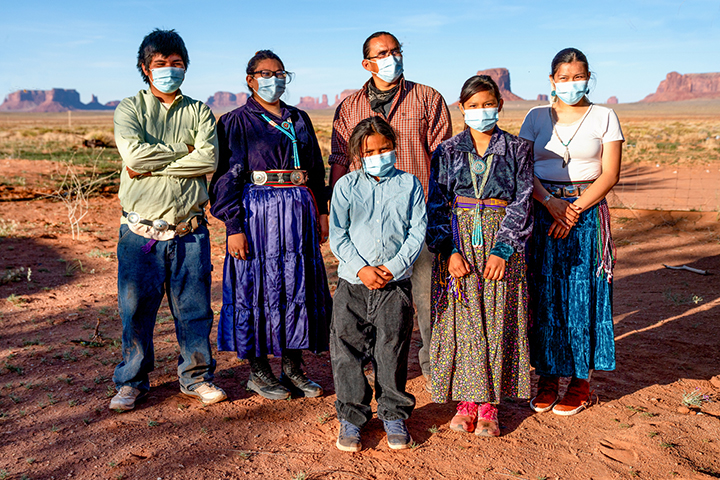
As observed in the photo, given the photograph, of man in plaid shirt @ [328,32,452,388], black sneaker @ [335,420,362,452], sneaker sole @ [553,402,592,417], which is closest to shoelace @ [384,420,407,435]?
black sneaker @ [335,420,362,452]

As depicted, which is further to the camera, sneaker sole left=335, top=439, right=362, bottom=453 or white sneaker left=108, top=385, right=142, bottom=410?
white sneaker left=108, top=385, right=142, bottom=410

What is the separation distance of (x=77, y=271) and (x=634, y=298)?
626cm

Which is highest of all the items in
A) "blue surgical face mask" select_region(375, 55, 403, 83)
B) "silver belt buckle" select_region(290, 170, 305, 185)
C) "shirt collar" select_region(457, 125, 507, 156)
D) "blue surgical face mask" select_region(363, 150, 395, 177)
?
"blue surgical face mask" select_region(375, 55, 403, 83)

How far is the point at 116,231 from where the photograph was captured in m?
9.16

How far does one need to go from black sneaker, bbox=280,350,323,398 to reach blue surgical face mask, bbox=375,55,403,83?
179cm

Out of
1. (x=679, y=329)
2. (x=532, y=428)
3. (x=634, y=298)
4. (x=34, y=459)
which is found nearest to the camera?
(x=34, y=459)

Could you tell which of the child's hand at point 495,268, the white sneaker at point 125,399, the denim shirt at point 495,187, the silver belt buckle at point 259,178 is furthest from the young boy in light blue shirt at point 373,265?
the white sneaker at point 125,399

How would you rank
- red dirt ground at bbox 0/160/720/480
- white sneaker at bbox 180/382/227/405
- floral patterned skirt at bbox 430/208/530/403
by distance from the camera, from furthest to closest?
white sneaker at bbox 180/382/227/405, floral patterned skirt at bbox 430/208/530/403, red dirt ground at bbox 0/160/720/480

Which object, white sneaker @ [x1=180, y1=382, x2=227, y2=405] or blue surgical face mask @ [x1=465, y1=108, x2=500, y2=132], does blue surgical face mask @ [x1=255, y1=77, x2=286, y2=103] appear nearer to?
blue surgical face mask @ [x1=465, y1=108, x2=500, y2=132]

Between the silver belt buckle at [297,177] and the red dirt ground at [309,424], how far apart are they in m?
1.33

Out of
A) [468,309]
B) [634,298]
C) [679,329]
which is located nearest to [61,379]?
[468,309]

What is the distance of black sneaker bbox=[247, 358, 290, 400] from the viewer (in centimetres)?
355

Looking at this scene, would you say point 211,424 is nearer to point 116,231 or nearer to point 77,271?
point 77,271

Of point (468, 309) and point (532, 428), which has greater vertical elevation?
point (468, 309)
